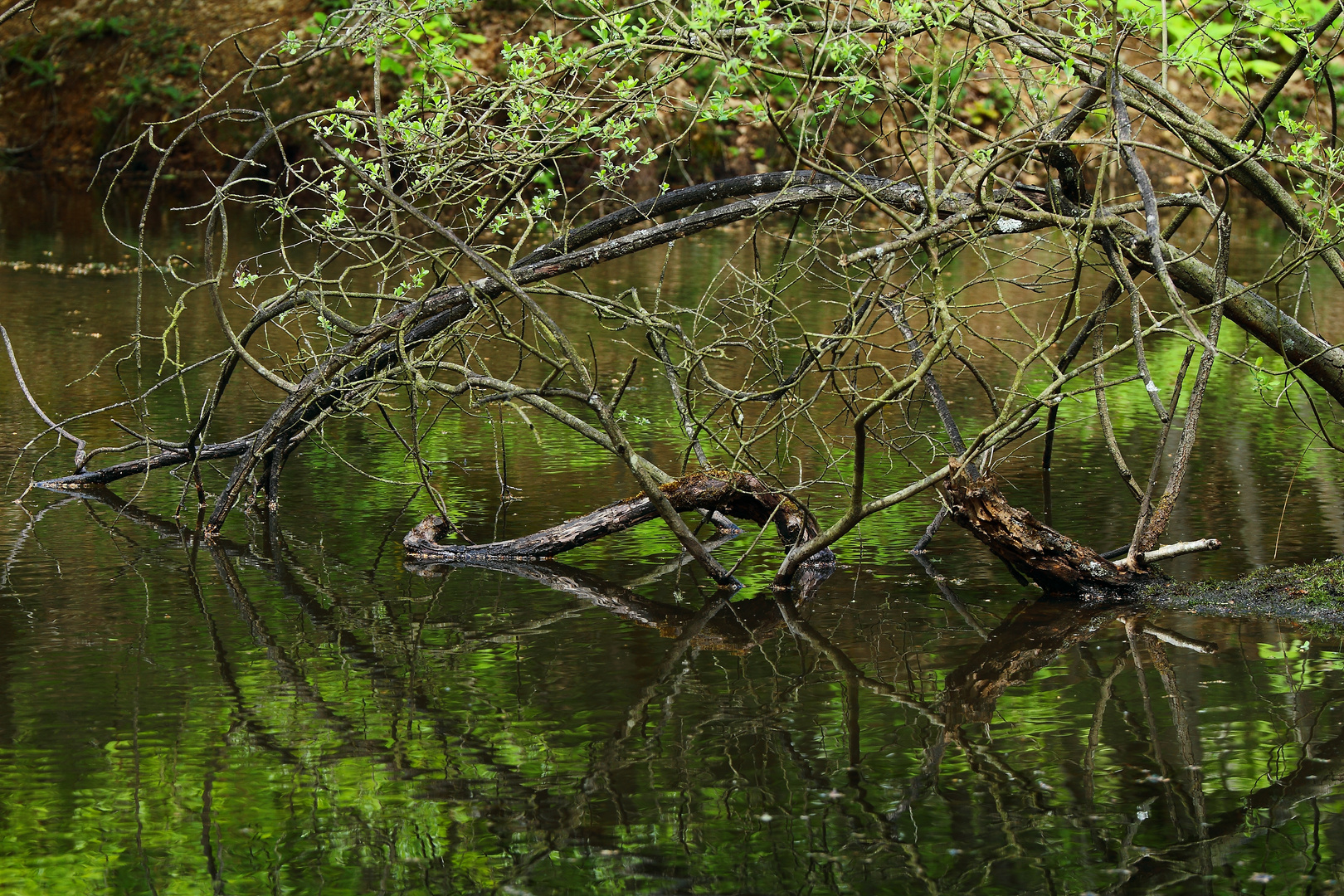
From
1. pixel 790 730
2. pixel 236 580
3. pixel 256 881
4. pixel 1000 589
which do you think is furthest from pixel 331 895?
pixel 1000 589

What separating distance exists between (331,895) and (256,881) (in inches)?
9.5

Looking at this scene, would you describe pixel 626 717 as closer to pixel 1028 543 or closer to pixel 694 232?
pixel 1028 543

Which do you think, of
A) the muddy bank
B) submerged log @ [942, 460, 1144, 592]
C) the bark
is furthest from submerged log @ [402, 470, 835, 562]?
the muddy bank

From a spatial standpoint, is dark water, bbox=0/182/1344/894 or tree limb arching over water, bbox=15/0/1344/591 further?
tree limb arching over water, bbox=15/0/1344/591

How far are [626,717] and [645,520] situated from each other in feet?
6.76

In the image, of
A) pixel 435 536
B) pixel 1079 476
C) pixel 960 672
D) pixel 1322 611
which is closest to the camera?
pixel 960 672

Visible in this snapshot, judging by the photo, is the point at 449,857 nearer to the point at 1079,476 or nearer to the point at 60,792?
the point at 60,792

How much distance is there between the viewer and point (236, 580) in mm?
7781

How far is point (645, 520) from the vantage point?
792 cm

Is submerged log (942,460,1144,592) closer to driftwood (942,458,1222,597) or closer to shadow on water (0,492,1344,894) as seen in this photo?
driftwood (942,458,1222,597)

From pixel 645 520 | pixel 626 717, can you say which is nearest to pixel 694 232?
pixel 645 520

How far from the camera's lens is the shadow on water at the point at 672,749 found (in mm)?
4738

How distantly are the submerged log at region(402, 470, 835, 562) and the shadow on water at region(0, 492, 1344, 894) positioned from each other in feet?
1.24

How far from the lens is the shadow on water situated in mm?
4738
